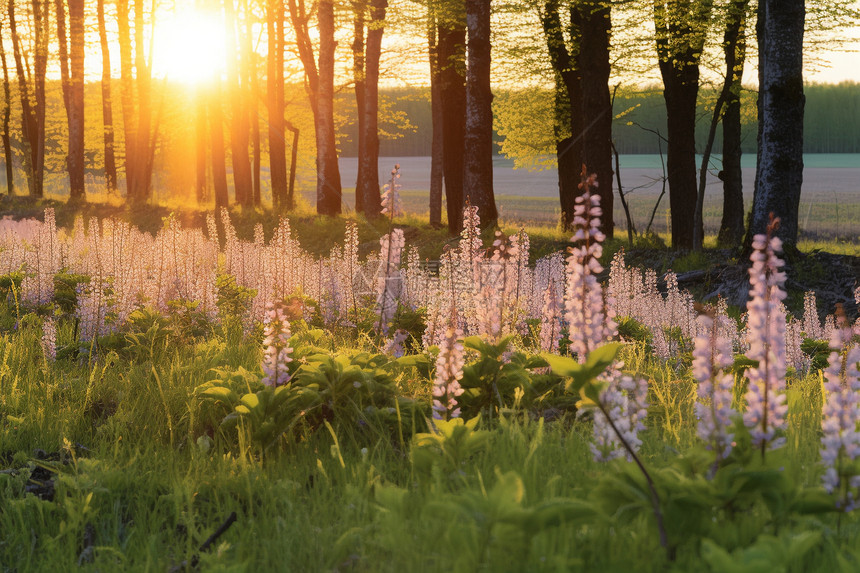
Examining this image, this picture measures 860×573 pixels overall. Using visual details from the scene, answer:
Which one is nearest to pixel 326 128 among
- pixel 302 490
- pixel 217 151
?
pixel 217 151

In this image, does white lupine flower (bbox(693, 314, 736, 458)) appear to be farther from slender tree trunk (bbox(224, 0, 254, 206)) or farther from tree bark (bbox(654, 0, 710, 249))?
slender tree trunk (bbox(224, 0, 254, 206))

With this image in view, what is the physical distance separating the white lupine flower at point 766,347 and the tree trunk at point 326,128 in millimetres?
19795

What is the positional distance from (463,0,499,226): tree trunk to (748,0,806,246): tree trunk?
17.3ft

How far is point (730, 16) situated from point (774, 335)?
17.5 metres

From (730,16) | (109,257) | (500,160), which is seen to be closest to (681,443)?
(109,257)

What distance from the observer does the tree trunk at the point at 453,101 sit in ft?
59.0

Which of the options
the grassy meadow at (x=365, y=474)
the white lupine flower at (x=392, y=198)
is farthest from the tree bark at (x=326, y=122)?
the white lupine flower at (x=392, y=198)

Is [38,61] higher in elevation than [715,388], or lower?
higher

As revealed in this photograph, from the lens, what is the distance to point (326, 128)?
2133 cm

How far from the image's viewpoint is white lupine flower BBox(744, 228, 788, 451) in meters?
2.20

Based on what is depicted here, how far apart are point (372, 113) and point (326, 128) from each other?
4.89ft

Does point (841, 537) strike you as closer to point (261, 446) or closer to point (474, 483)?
point (474, 483)

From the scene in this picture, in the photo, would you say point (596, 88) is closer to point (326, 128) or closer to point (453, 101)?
point (453, 101)

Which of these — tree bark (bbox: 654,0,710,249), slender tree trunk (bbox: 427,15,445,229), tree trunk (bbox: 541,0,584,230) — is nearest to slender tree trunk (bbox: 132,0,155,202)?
slender tree trunk (bbox: 427,15,445,229)
